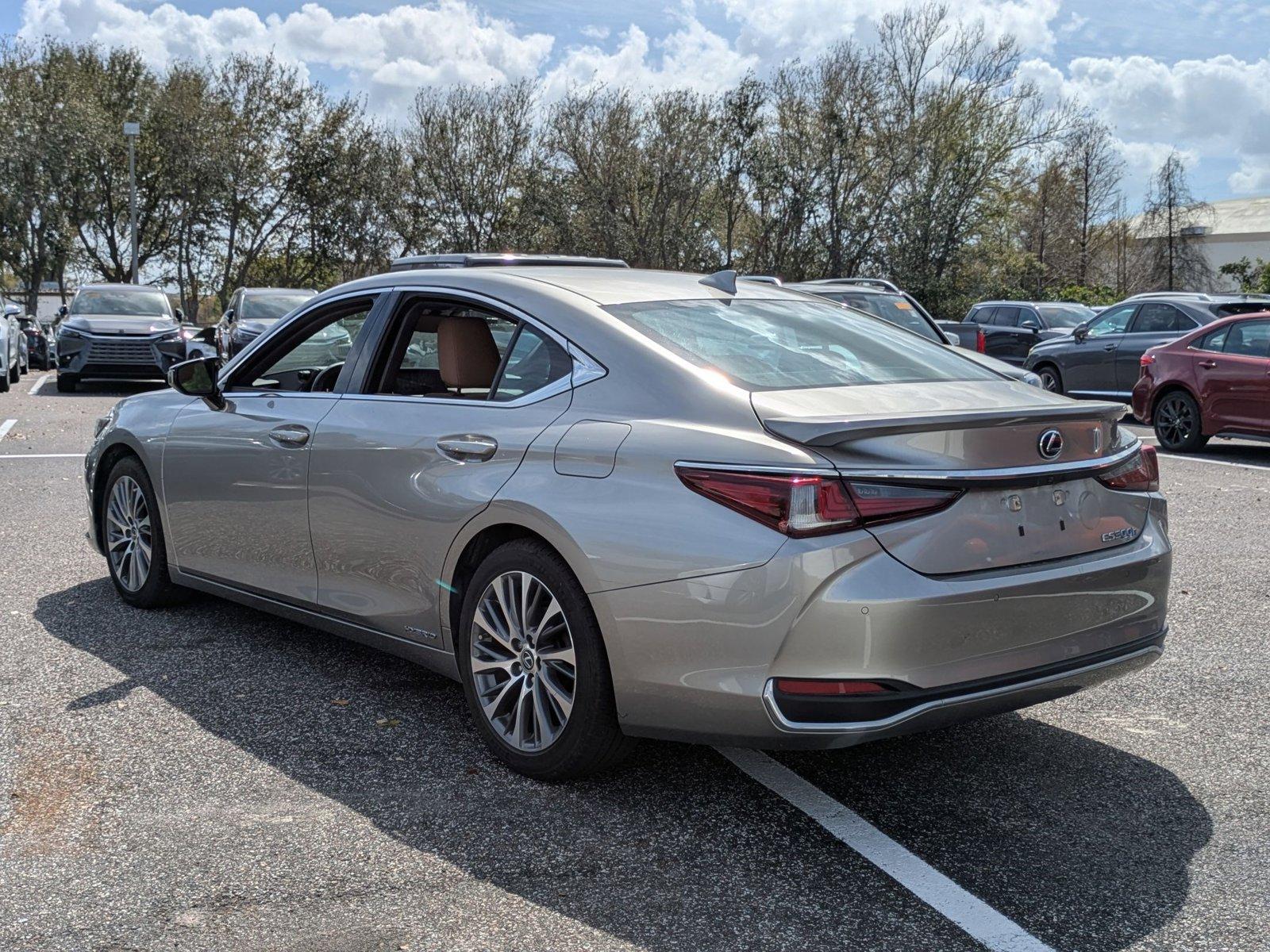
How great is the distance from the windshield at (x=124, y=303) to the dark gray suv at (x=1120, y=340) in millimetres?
14762

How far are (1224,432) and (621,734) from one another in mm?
11287

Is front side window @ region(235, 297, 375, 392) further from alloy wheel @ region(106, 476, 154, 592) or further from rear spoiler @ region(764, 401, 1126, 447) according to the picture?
rear spoiler @ region(764, 401, 1126, 447)

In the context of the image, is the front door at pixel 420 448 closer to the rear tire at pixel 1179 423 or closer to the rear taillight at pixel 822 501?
the rear taillight at pixel 822 501

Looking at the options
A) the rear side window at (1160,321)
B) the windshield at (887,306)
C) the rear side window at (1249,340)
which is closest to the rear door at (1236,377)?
the rear side window at (1249,340)

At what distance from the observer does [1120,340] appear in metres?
17.9

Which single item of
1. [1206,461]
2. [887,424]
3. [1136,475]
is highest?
[887,424]

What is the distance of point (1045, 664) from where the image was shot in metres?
3.63

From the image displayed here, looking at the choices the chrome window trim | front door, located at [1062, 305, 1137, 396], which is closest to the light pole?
front door, located at [1062, 305, 1137, 396]

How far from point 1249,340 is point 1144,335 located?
467 centimetres

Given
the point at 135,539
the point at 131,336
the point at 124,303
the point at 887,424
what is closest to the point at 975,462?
the point at 887,424

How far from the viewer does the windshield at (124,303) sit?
2252 centimetres

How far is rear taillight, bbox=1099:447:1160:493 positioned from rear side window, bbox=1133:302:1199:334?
46.8ft

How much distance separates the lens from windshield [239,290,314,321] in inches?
798

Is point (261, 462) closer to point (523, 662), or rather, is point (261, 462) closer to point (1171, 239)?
point (523, 662)
